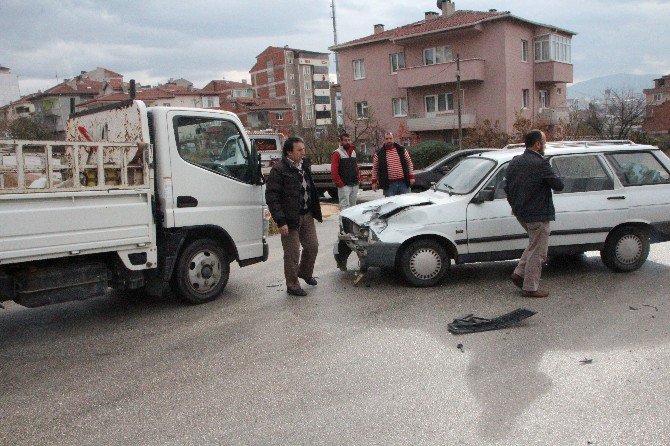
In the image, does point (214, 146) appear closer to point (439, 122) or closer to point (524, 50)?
point (439, 122)

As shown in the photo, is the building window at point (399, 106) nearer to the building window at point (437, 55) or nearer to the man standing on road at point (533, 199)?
the building window at point (437, 55)

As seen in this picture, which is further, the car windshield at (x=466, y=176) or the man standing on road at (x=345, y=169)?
the man standing on road at (x=345, y=169)

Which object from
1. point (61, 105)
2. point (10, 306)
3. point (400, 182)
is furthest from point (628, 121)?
point (61, 105)

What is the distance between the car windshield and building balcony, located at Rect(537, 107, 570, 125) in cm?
3509

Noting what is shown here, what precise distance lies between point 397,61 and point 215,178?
131 feet

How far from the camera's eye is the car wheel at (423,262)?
726 centimetres

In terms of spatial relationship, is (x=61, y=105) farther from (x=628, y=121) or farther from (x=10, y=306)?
(x=10, y=306)

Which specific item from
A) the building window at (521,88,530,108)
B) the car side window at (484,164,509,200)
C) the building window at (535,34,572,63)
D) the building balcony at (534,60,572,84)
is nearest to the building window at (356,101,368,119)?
the building window at (521,88,530,108)

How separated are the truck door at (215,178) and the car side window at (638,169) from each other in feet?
15.0

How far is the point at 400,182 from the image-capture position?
1023 cm

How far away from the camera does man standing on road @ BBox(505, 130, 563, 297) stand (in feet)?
21.5

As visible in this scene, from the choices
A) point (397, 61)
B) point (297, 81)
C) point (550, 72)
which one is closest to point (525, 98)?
point (550, 72)

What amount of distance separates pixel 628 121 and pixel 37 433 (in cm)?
4189

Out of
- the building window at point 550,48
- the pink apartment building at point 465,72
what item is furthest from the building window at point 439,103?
the building window at point 550,48
